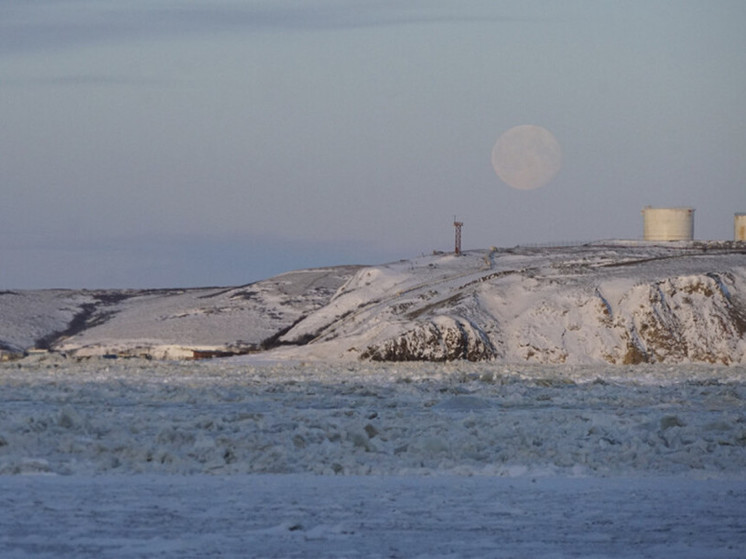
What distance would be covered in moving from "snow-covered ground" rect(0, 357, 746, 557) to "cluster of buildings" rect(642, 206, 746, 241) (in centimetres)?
5323

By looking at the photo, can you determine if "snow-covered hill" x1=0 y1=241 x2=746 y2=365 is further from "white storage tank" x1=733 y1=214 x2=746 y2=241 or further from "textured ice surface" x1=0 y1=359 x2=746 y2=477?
"textured ice surface" x1=0 y1=359 x2=746 y2=477

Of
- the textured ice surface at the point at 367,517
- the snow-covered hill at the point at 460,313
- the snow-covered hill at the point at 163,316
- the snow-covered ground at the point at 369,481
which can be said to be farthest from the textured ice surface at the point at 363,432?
the snow-covered hill at the point at 163,316

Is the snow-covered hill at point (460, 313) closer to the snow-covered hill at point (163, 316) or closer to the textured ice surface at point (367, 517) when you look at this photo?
the snow-covered hill at point (163, 316)

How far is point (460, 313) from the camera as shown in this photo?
48.4 m

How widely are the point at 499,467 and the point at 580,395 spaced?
1184 centimetres

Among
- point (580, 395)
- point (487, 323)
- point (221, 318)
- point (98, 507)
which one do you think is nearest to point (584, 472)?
point (98, 507)

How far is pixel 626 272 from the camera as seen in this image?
51.8 meters

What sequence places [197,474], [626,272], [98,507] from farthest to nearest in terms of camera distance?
[626,272] < [197,474] < [98,507]

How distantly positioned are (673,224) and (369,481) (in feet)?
209

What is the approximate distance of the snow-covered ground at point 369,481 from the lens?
797cm

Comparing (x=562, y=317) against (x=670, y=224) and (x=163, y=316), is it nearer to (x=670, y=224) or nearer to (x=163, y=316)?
(x=163, y=316)

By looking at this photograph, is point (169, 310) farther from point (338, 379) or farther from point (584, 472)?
point (584, 472)

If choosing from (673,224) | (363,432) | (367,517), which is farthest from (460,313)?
(367,517)

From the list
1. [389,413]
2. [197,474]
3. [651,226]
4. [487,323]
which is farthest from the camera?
[651,226]
